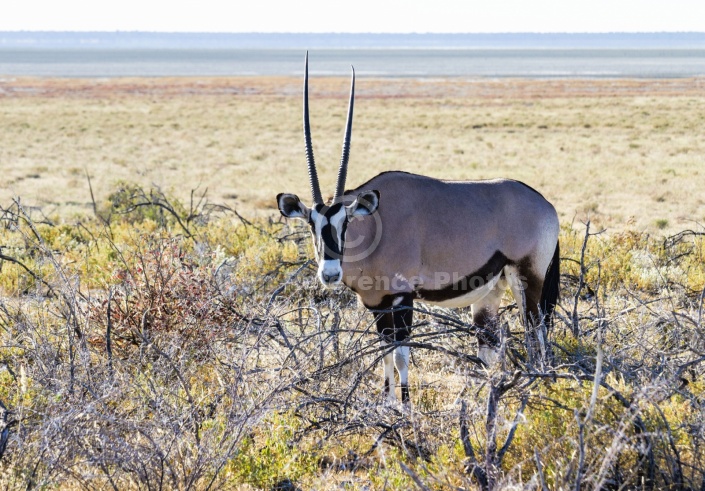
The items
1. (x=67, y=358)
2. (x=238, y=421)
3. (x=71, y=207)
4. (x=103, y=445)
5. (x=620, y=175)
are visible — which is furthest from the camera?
(x=620, y=175)

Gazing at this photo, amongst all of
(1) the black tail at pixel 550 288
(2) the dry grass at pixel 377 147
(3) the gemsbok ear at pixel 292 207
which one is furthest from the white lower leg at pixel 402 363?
(2) the dry grass at pixel 377 147

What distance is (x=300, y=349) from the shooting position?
4.65 metres

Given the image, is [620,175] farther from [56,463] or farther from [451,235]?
[56,463]

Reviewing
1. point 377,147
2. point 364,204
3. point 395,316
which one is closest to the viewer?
point 364,204

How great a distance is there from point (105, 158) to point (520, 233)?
20.3 m

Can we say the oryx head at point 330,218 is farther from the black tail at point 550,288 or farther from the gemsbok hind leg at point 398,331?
the black tail at point 550,288

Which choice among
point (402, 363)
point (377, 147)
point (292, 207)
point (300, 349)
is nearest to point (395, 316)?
point (402, 363)

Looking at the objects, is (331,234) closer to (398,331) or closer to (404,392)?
(398,331)

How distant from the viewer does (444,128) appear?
A: 32.9 meters

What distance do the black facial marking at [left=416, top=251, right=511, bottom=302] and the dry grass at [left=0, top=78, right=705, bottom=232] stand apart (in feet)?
25.3

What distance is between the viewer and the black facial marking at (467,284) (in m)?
5.29

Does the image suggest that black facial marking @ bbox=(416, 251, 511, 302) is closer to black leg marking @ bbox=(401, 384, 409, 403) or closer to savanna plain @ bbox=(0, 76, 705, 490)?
savanna plain @ bbox=(0, 76, 705, 490)

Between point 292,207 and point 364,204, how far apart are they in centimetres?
45

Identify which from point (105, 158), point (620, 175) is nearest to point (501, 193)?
point (620, 175)
